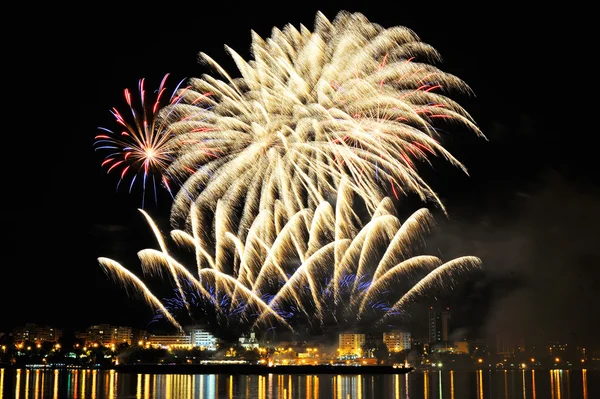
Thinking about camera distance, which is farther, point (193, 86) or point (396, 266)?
point (396, 266)

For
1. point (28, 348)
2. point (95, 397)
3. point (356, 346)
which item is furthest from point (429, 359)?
point (95, 397)

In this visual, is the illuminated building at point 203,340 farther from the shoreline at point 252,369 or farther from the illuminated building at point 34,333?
the illuminated building at point 34,333

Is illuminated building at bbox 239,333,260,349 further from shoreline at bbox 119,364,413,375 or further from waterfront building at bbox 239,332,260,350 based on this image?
shoreline at bbox 119,364,413,375

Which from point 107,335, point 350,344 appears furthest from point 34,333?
point 350,344

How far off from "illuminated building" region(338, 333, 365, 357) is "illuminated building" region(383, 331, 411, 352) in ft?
24.9

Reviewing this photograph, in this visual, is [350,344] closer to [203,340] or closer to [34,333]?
[203,340]

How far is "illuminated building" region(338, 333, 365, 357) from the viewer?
93.6 metres

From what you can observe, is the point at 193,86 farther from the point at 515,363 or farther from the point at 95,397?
the point at 515,363

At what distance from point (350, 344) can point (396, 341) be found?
13.9 metres

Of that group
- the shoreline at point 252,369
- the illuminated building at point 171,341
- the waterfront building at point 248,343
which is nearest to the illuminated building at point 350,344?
the shoreline at point 252,369

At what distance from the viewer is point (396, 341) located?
108750 mm

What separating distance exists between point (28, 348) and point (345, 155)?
103 meters

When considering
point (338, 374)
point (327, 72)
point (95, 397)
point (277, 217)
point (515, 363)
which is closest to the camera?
point (327, 72)

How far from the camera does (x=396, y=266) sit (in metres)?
32.1
